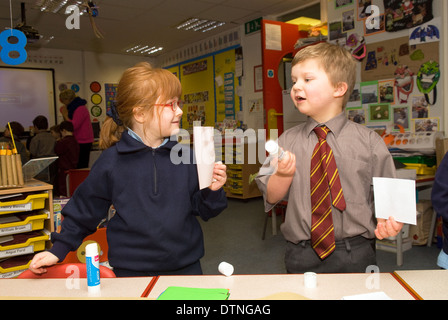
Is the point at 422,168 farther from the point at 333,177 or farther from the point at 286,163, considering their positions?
the point at 286,163

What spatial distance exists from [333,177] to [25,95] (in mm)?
7465

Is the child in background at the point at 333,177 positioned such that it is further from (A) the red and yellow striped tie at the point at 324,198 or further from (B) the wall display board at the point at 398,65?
(B) the wall display board at the point at 398,65

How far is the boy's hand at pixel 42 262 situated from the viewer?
105 cm

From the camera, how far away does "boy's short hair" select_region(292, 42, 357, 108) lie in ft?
4.07

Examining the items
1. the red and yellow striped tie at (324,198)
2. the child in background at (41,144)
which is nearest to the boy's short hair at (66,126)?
the child in background at (41,144)

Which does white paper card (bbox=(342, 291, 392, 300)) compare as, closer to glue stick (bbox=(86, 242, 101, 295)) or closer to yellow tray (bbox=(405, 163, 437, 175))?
glue stick (bbox=(86, 242, 101, 295))

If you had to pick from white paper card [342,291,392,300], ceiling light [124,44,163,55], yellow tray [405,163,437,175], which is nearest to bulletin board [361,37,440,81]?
yellow tray [405,163,437,175]

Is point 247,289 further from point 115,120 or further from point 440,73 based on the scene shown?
point 440,73

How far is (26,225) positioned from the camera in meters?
2.19

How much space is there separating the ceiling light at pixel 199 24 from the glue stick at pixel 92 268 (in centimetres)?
558

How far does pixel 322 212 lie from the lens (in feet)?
4.03

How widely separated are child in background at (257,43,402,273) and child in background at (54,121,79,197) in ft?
12.6

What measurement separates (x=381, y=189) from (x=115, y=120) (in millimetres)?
922
